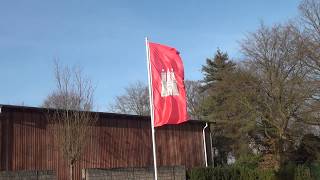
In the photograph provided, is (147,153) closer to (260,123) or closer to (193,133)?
(193,133)

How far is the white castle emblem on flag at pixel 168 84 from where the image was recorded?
18.0 metres

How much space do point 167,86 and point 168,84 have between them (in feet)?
0.28

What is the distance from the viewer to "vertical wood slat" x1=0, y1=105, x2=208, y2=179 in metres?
25.9

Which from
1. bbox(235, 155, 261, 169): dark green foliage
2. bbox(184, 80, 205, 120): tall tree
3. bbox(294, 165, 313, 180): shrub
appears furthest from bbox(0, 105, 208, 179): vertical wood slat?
bbox(184, 80, 205, 120): tall tree

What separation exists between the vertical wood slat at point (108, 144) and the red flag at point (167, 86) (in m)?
10.4

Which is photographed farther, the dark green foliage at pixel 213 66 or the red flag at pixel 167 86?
the dark green foliage at pixel 213 66

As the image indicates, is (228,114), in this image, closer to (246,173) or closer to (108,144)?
(246,173)

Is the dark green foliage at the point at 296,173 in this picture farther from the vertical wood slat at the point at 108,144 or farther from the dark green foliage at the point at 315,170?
the vertical wood slat at the point at 108,144

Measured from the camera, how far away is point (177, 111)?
17.9m

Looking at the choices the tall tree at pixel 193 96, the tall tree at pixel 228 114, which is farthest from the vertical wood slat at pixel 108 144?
the tall tree at pixel 193 96

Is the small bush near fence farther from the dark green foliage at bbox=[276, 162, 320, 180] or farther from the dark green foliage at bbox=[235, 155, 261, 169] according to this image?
the dark green foliage at bbox=[235, 155, 261, 169]

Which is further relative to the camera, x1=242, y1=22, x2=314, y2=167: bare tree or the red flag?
x1=242, y1=22, x2=314, y2=167: bare tree

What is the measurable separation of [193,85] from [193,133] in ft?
121

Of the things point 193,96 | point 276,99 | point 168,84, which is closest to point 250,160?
point 276,99
